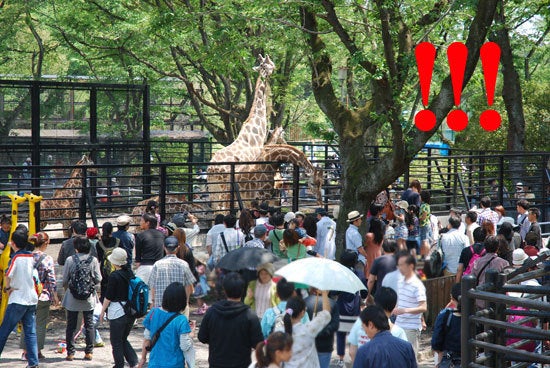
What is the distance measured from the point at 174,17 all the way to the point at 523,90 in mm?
14278

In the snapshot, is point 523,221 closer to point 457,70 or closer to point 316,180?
point 457,70

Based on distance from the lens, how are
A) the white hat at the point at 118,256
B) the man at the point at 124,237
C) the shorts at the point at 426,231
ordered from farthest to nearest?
the shorts at the point at 426,231 → the man at the point at 124,237 → the white hat at the point at 118,256

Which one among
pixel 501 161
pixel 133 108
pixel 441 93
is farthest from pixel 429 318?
pixel 133 108

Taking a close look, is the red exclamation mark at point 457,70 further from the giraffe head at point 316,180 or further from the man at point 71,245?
the man at point 71,245

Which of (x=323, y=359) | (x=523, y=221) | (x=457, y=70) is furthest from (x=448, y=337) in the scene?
(x=523, y=221)

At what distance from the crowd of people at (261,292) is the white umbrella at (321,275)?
0.10 metres

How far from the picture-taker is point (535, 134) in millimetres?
24000

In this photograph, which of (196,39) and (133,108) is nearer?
(133,108)

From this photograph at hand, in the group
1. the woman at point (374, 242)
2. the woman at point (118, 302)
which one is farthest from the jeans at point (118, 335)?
the woman at point (374, 242)

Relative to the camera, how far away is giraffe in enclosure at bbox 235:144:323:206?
53.0ft

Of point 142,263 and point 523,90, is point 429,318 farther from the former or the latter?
point 523,90

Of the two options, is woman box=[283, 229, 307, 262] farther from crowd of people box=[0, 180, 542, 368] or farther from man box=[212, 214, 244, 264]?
man box=[212, 214, 244, 264]

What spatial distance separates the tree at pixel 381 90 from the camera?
39.1 feet

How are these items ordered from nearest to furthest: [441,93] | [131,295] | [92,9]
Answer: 1. [131,295]
2. [441,93]
3. [92,9]
